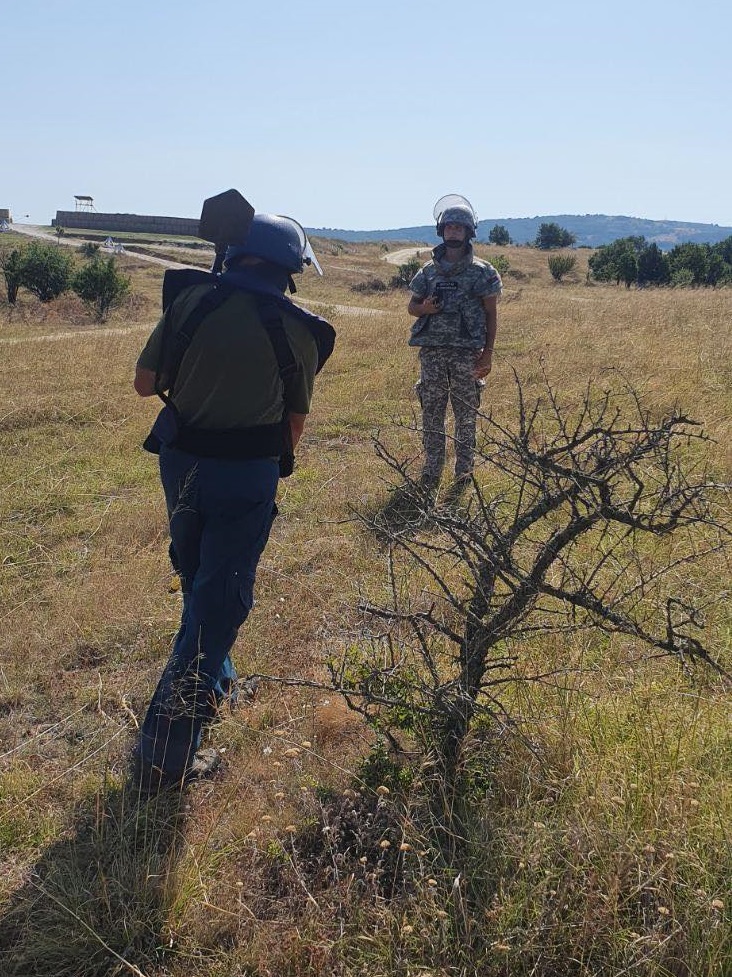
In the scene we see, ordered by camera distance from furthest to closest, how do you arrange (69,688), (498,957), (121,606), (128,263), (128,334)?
(128,263) < (128,334) < (121,606) < (69,688) < (498,957)

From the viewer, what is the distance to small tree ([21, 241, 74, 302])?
30.7 m

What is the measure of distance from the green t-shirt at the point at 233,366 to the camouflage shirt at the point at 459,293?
9.26 ft

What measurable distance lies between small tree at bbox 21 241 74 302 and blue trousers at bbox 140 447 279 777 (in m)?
31.9

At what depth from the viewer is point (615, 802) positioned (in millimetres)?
2133

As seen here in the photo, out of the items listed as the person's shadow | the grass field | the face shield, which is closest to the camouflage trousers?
the grass field

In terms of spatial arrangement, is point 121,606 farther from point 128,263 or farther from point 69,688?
point 128,263

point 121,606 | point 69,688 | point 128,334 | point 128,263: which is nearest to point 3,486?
point 121,606

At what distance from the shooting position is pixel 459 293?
522 cm

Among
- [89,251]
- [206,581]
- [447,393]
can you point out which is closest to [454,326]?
[447,393]

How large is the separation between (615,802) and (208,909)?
3.84 feet

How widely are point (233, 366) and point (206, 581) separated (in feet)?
2.43

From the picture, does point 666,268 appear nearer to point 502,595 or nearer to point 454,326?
point 454,326

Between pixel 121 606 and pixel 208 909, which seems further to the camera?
pixel 121 606

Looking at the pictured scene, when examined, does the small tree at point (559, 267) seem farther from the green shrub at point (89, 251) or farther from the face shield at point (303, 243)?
the face shield at point (303, 243)
